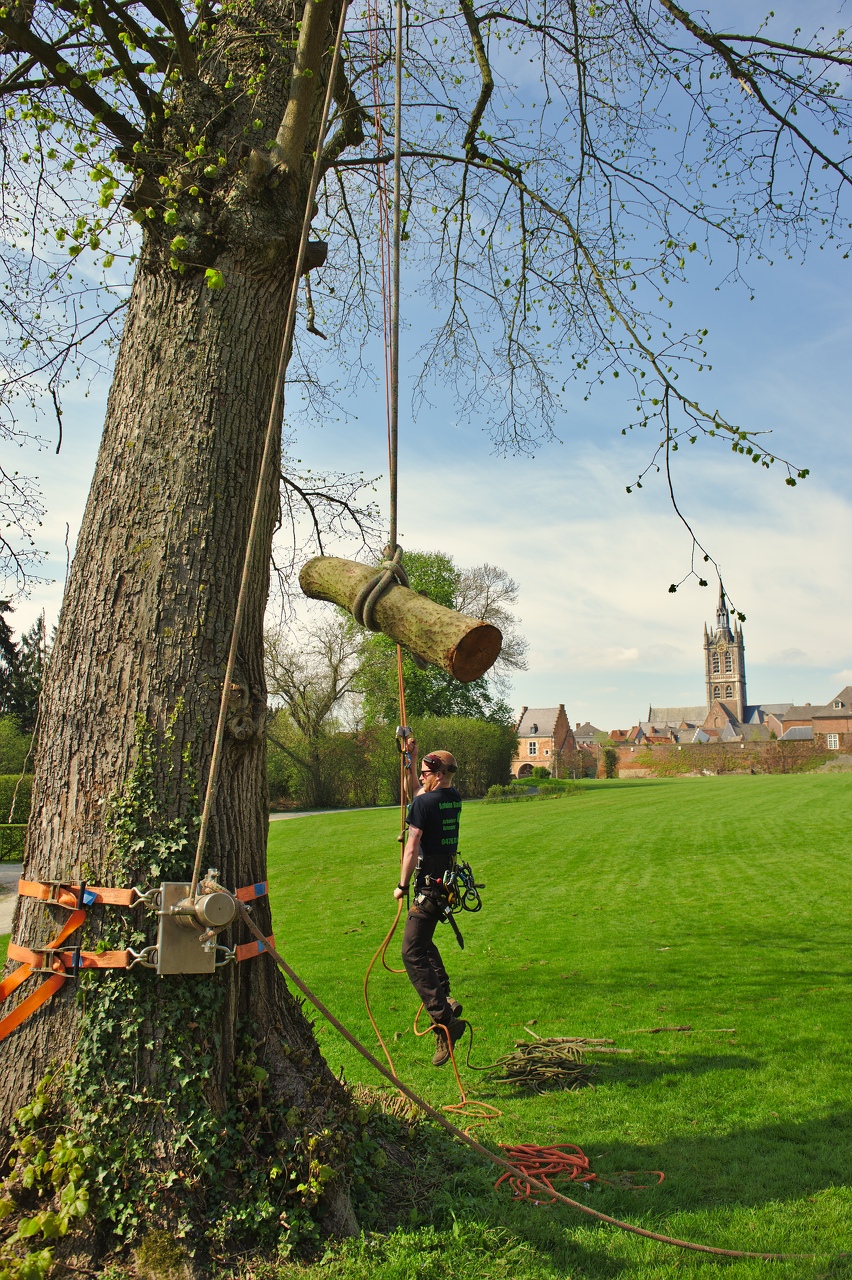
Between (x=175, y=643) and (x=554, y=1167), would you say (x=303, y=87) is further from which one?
(x=554, y=1167)

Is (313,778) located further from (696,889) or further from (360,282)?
(360,282)

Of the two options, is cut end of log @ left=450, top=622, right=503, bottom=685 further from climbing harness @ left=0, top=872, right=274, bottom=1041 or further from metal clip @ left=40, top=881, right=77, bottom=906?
metal clip @ left=40, top=881, right=77, bottom=906

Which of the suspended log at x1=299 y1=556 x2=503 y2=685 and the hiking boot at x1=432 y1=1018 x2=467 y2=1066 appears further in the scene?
the hiking boot at x1=432 y1=1018 x2=467 y2=1066

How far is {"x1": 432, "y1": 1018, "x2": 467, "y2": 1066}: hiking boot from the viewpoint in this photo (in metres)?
5.53

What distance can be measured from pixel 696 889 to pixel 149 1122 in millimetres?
12144

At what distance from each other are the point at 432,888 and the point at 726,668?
419 feet

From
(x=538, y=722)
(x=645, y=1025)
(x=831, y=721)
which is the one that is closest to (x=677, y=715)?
(x=831, y=721)

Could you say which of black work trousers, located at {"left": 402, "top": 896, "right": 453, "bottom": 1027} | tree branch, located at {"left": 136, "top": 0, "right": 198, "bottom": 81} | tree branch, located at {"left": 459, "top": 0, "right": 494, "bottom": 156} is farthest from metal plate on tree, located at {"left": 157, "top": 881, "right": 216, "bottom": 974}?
tree branch, located at {"left": 459, "top": 0, "right": 494, "bottom": 156}

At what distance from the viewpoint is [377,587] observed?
3121 mm

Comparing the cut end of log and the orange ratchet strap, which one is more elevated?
the cut end of log

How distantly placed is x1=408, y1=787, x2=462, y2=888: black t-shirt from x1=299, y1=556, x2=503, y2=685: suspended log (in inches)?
106

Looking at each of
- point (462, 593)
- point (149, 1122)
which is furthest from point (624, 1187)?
point (462, 593)

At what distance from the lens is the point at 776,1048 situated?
6070mm

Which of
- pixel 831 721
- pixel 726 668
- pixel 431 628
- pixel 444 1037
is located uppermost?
pixel 726 668
